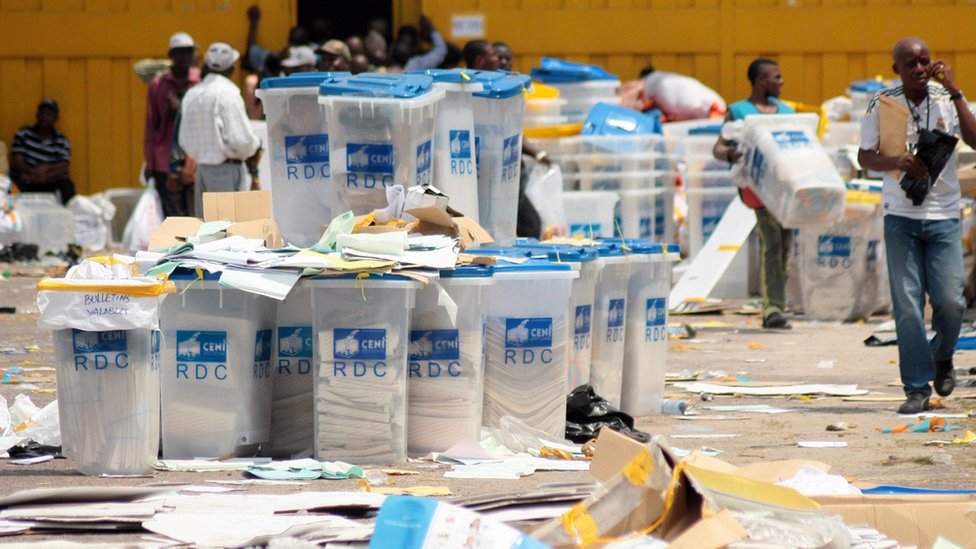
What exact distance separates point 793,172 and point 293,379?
5.17 metres

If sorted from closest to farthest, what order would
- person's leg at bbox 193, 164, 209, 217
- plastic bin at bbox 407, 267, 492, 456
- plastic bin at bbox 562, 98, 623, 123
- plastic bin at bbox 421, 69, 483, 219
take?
plastic bin at bbox 407, 267, 492, 456 → plastic bin at bbox 421, 69, 483, 219 → person's leg at bbox 193, 164, 209, 217 → plastic bin at bbox 562, 98, 623, 123

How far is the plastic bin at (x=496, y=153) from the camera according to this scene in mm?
8273

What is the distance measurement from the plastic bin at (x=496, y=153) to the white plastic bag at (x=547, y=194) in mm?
3439

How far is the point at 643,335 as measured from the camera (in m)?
8.37

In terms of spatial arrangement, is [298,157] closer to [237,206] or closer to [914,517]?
[237,206]

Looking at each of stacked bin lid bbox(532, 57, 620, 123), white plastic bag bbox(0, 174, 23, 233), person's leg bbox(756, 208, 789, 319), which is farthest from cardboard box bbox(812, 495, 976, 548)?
white plastic bag bbox(0, 174, 23, 233)

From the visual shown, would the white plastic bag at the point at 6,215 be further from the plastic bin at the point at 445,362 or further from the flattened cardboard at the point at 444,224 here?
the plastic bin at the point at 445,362

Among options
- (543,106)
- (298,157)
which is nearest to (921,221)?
(298,157)

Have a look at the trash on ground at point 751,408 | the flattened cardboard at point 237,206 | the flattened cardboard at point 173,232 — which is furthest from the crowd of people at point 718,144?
the flattened cardboard at point 173,232

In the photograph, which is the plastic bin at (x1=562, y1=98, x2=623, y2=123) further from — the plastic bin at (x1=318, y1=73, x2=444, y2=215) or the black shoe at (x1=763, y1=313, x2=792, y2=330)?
the plastic bin at (x1=318, y1=73, x2=444, y2=215)

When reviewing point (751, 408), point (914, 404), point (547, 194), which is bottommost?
point (751, 408)

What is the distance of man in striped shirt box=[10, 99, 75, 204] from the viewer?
18.5 metres

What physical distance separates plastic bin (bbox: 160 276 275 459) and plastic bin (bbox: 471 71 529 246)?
198 cm

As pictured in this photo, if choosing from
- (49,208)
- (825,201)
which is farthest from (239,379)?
(49,208)
